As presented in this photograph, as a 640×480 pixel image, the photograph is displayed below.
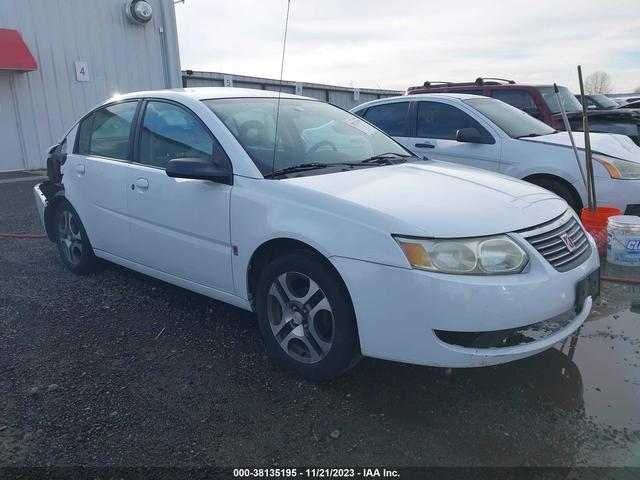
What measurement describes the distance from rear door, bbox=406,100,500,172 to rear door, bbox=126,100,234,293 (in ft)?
10.0

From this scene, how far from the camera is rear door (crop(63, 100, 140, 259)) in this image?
4.08 meters

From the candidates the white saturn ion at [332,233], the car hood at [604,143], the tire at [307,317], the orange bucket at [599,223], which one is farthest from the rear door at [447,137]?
the tire at [307,317]

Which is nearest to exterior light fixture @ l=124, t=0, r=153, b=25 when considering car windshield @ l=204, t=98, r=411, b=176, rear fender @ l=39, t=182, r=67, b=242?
rear fender @ l=39, t=182, r=67, b=242

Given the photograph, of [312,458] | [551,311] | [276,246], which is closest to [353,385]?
[312,458]

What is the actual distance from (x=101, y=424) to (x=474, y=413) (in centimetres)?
184

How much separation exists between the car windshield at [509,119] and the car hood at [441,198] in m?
2.98

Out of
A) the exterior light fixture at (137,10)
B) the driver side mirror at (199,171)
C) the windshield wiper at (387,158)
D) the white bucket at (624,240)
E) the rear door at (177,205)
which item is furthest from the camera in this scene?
the exterior light fixture at (137,10)

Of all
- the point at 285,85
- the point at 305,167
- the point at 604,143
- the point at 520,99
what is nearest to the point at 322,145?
the point at 305,167

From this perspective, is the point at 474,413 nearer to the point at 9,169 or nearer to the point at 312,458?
the point at 312,458

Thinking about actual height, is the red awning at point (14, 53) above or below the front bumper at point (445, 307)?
above

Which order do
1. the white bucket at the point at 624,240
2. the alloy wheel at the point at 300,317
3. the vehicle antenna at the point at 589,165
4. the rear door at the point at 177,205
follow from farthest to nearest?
1. the vehicle antenna at the point at 589,165
2. the white bucket at the point at 624,240
3. the rear door at the point at 177,205
4. the alloy wheel at the point at 300,317

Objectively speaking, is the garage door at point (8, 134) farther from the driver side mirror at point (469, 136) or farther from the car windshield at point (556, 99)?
the car windshield at point (556, 99)

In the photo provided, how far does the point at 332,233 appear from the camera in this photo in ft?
8.80

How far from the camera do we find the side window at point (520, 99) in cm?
827
